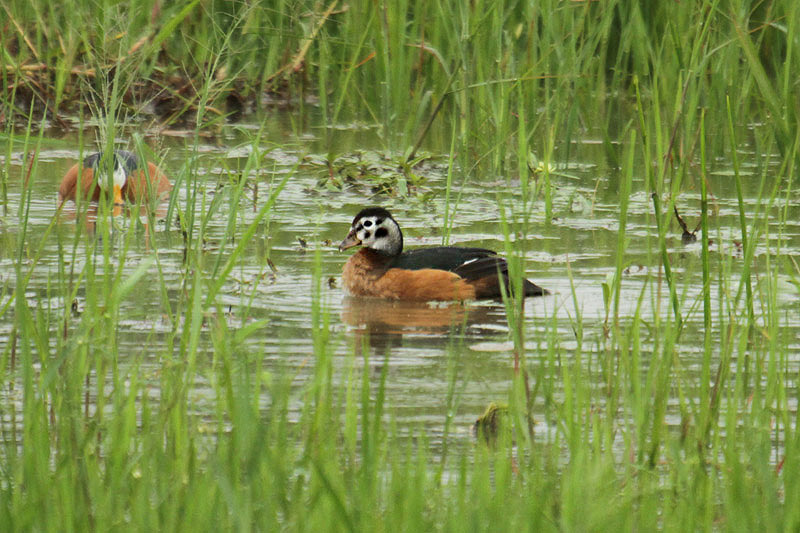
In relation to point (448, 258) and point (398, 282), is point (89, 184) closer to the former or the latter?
point (398, 282)

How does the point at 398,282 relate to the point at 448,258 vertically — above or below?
below

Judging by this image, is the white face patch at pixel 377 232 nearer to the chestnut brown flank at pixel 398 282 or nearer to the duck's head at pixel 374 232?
the duck's head at pixel 374 232

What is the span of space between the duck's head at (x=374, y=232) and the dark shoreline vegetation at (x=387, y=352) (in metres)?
0.28

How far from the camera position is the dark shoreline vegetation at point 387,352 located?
3.64 meters

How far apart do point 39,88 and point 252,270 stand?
16.3 ft

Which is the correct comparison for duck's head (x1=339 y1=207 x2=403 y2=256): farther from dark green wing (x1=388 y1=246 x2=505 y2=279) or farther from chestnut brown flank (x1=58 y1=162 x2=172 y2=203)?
chestnut brown flank (x1=58 y1=162 x2=172 y2=203)

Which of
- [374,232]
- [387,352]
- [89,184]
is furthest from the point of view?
[89,184]

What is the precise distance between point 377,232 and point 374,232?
0.02 meters

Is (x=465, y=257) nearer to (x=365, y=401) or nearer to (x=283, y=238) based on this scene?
(x=283, y=238)

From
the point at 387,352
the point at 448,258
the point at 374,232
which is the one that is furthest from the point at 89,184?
the point at 387,352

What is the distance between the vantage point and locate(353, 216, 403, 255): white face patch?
8.23 m

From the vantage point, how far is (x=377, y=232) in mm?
8242

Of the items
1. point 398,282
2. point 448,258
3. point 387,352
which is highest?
point 387,352

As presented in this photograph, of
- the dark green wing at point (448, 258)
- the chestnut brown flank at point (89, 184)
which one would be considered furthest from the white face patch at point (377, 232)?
the chestnut brown flank at point (89, 184)
